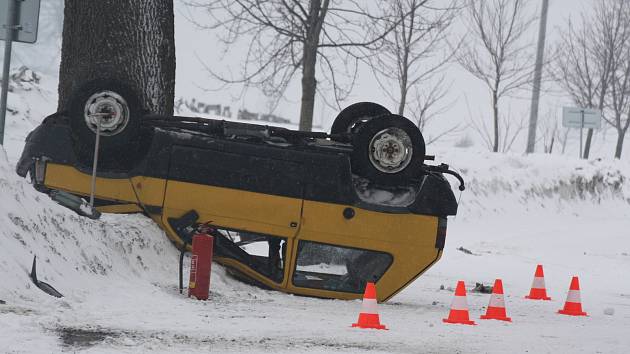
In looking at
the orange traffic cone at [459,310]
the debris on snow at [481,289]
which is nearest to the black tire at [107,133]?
the orange traffic cone at [459,310]

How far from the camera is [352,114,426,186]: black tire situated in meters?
8.85

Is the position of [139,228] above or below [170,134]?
below

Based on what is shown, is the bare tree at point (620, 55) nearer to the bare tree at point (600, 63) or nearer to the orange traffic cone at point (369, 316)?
the bare tree at point (600, 63)

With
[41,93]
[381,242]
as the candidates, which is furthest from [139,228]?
[41,93]

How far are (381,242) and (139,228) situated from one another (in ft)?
7.03

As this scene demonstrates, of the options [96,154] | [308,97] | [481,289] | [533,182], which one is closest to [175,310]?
[96,154]

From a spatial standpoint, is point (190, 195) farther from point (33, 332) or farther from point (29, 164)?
point (33, 332)

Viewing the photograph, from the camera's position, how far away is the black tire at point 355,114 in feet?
33.4

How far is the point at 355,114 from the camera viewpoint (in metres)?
10.2

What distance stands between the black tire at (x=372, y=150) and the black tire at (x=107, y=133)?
1.99 m

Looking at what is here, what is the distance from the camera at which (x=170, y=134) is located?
8.84m

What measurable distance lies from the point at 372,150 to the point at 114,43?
9.98 feet

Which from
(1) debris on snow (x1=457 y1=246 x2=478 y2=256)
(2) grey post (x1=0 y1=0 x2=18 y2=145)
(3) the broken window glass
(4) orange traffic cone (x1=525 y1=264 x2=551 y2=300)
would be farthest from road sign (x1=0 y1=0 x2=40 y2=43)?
(1) debris on snow (x1=457 y1=246 x2=478 y2=256)

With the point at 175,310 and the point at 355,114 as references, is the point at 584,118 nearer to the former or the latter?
the point at 355,114
